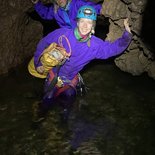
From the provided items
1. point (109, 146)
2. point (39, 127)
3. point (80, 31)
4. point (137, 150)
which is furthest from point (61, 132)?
point (80, 31)

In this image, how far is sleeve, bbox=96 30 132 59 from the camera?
17.7ft

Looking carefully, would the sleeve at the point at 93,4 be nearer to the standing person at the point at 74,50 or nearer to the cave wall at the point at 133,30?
the cave wall at the point at 133,30

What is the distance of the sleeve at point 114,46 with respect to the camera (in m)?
5.39

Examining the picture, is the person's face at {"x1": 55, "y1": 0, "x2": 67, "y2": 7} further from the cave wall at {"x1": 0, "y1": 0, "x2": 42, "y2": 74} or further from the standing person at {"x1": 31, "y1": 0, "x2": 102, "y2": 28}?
the cave wall at {"x1": 0, "y1": 0, "x2": 42, "y2": 74}

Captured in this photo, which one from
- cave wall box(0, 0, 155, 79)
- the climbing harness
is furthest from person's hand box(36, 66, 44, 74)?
cave wall box(0, 0, 155, 79)

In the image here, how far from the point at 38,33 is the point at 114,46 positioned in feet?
8.73

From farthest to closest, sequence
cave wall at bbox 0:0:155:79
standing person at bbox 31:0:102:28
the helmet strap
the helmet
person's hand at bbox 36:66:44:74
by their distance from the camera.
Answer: cave wall at bbox 0:0:155:79, person's hand at bbox 36:66:44:74, standing person at bbox 31:0:102:28, the helmet strap, the helmet

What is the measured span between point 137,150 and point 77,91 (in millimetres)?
1826

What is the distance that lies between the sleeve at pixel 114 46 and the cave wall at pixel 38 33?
0.28 meters

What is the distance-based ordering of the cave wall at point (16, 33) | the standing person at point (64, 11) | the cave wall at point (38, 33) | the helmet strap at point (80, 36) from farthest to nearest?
1. the cave wall at point (16, 33)
2. the cave wall at point (38, 33)
3. the standing person at point (64, 11)
4. the helmet strap at point (80, 36)

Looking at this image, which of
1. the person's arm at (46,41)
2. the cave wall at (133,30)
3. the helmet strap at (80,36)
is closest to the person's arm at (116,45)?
the cave wall at (133,30)

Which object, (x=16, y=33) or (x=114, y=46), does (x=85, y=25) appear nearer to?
(x=114, y=46)

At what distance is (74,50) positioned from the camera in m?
5.36

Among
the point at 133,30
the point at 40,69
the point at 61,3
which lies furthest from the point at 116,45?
the point at 40,69
